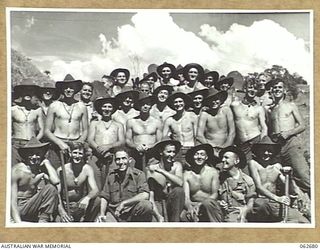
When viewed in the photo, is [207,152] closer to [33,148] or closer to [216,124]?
[216,124]

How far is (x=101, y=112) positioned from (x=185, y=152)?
17 centimetres

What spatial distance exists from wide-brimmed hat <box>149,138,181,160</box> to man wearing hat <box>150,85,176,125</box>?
0.15 feet

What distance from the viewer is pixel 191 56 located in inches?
37.0

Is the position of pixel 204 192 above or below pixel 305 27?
below

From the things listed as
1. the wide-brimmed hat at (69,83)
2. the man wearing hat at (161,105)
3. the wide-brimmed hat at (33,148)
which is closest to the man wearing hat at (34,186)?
the wide-brimmed hat at (33,148)

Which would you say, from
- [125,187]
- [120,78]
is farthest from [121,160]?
[120,78]

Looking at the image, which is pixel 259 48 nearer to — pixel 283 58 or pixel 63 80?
pixel 283 58

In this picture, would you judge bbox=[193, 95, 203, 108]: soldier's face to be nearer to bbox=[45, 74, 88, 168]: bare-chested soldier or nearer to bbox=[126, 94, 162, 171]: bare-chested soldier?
bbox=[126, 94, 162, 171]: bare-chested soldier

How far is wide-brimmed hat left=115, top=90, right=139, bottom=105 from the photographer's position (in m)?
0.94

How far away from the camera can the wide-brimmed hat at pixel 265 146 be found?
93 centimetres

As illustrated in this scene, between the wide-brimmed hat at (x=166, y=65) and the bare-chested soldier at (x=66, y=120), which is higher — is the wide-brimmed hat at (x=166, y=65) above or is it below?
above

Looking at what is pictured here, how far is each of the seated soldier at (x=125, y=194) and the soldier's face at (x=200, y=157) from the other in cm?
10

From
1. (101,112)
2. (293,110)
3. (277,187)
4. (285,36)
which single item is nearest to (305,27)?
(285,36)

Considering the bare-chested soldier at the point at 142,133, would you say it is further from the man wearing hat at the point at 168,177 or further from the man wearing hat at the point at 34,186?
the man wearing hat at the point at 34,186
